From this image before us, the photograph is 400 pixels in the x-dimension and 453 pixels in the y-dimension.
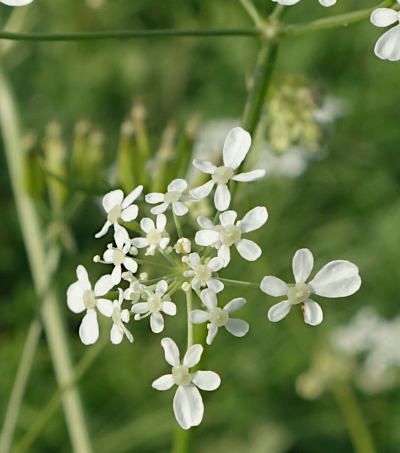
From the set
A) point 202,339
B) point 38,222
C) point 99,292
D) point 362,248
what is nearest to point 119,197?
point 99,292

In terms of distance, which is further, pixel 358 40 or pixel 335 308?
pixel 358 40

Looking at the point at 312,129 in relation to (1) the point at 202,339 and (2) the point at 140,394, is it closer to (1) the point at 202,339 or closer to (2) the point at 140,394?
(1) the point at 202,339

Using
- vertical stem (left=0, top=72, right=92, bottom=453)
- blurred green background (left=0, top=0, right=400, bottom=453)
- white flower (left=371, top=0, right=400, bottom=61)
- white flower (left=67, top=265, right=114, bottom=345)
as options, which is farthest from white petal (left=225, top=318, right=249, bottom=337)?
blurred green background (left=0, top=0, right=400, bottom=453)

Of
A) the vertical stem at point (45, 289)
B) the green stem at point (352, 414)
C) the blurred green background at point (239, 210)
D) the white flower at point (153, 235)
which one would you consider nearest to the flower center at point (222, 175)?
the white flower at point (153, 235)

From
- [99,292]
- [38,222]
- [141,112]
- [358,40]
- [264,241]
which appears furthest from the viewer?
[358,40]

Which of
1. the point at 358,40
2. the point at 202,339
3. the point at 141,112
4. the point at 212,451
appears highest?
the point at 358,40

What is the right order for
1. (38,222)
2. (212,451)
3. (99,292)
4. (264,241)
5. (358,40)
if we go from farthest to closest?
A: 1. (358,40)
2. (264,241)
3. (212,451)
4. (38,222)
5. (99,292)
